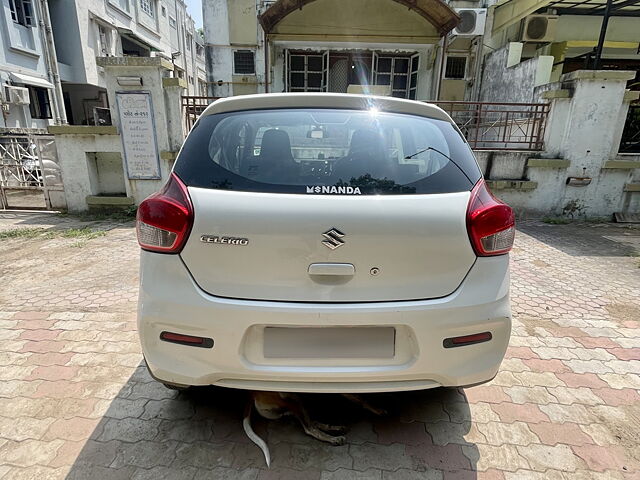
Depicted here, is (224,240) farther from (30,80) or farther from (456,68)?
(30,80)

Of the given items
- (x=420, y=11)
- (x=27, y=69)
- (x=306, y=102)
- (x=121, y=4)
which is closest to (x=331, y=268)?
(x=306, y=102)

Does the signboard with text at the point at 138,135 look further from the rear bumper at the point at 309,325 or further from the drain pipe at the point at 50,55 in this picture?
the drain pipe at the point at 50,55

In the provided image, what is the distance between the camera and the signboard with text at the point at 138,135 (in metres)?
6.21

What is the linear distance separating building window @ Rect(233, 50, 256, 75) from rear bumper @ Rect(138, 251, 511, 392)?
11.7 m

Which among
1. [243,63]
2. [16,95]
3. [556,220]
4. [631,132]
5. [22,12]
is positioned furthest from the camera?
[22,12]

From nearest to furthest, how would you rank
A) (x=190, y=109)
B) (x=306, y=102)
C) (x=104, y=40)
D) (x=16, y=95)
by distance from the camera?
(x=306, y=102)
(x=190, y=109)
(x=16, y=95)
(x=104, y=40)

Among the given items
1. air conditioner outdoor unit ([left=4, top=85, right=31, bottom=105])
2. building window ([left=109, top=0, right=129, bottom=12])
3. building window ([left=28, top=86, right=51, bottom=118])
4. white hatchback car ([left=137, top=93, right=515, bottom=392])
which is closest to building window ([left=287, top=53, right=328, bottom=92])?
air conditioner outdoor unit ([left=4, top=85, right=31, bottom=105])

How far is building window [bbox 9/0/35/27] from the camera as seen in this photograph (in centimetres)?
1381

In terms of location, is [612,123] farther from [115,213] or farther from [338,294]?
[115,213]

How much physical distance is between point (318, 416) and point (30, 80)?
18188mm

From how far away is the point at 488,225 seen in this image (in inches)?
64.2

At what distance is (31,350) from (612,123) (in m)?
8.67

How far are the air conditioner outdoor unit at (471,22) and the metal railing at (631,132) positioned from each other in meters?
4.89

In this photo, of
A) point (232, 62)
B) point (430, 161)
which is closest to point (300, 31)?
point (232, 62)
